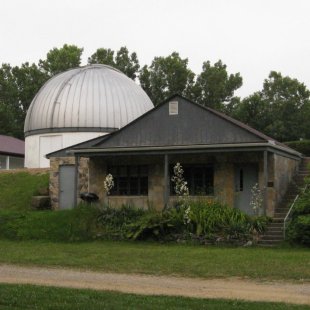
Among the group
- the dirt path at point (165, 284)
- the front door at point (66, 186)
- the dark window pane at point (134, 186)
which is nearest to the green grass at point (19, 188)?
the front door at point (66, 186)

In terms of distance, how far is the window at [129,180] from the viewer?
89.7ft

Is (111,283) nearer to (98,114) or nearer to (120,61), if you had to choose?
(98,114)

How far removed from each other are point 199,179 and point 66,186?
658cm

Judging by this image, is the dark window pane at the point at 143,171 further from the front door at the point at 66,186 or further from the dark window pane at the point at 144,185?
the front door at the point at 66,186

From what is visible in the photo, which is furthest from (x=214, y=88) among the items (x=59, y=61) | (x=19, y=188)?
A: (x=19, y=188)

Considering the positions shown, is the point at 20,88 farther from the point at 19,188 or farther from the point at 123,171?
the point at 123,171

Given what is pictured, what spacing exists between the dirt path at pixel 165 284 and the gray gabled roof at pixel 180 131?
10.7 metres

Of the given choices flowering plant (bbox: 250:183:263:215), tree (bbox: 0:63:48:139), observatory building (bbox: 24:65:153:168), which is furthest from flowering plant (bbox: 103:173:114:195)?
tree (bbox: 0:63:48:139)

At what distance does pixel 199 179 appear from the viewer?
26422mm

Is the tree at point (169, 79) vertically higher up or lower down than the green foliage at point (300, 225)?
higher up

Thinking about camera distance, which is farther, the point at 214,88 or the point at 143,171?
the point at 214,88

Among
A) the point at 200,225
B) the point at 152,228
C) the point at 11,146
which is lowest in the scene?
the point at 152,228

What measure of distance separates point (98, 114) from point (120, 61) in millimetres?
25179

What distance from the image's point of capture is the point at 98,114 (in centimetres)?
3472
